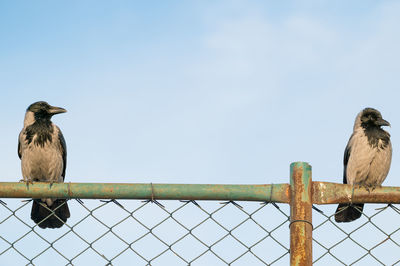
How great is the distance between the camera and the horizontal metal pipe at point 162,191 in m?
3.17

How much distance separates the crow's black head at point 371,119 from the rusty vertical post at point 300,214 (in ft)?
14.5

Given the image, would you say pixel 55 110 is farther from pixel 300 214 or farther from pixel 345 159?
pixel 300 214

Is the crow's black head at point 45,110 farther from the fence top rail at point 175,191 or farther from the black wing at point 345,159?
the fence top rail at point 175,191

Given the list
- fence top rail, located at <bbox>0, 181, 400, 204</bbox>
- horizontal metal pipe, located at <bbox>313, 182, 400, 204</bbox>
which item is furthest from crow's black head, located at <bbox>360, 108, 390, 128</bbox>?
fence top rail, located at <bbox>0, 181, 400, 204</bbox>

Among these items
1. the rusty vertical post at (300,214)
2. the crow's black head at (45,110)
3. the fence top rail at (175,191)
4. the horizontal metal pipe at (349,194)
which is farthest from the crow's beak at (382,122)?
the rusty vertical post at (300,214)

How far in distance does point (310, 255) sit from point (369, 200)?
0.49 metres

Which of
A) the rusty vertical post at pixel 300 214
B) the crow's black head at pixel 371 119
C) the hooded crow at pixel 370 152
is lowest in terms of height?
the rusty vertical post at pixel 300 214

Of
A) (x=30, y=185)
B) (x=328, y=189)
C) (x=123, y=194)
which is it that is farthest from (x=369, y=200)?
(x=30, y=185)

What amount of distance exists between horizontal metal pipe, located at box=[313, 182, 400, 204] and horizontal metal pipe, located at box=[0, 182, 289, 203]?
7.0 inches

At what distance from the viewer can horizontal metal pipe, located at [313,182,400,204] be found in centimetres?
324

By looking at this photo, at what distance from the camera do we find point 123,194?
3.20 metres

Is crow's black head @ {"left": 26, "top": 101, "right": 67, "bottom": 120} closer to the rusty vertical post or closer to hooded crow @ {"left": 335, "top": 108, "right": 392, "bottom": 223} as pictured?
hooded crow @ {"left": 335, "top": 108, "right": 392, "bottom": 223}

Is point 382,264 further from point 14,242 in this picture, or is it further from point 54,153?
point 54,153

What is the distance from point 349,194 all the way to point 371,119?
4.42 metres
